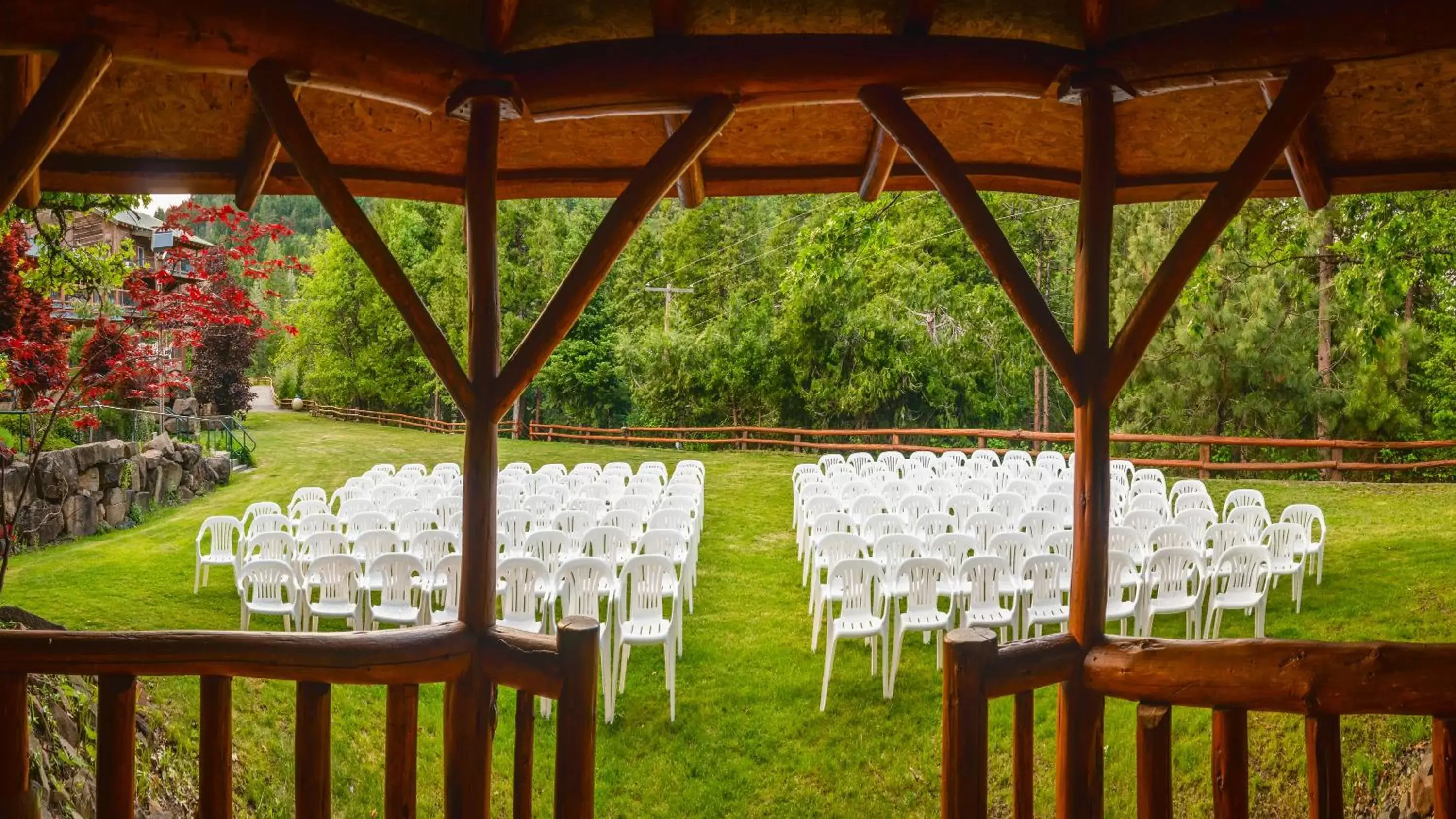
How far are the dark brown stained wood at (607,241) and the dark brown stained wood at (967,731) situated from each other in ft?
5.68

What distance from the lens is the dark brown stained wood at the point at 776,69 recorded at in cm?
301

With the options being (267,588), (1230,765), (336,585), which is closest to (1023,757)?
(1230,765)

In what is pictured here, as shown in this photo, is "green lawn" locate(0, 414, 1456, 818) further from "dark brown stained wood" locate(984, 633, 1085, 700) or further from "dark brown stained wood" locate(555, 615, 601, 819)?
"dark brown stained wood" locate(984, 633, 1085, 700)

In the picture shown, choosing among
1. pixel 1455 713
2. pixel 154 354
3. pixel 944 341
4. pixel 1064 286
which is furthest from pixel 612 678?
pixel 1064 286

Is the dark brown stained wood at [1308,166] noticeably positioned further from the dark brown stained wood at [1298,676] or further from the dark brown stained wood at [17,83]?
the dark brown stained wood at [17,83]

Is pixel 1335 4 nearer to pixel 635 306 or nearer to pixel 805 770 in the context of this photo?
pixel 805 770

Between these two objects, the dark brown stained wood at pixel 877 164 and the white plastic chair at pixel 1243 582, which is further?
the white plastic chair at pixel 1243 582

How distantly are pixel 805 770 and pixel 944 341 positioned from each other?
57.6ft

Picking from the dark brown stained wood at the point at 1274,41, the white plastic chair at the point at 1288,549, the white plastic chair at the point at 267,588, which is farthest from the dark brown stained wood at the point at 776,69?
the white plastic chair at the point at 1288,549

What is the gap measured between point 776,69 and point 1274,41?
165cm

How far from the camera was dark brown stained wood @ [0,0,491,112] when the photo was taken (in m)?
2.54

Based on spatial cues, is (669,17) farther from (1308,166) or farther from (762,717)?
(762,717)

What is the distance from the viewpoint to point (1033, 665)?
2.61m

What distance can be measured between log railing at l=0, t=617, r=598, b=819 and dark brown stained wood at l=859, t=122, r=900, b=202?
99.0 inches
